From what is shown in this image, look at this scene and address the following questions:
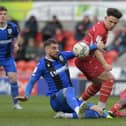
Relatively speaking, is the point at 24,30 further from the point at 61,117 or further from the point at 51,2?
the point at 61,117

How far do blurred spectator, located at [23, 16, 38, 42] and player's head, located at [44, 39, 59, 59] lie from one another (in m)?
14.0

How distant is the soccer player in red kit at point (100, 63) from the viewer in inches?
475

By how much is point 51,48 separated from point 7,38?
282 cm

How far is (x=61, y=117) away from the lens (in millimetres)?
11297

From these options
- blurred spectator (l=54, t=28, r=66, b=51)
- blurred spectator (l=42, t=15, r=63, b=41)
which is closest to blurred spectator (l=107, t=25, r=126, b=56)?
blurred spectator (l=54, t=28, r=66, b=51)

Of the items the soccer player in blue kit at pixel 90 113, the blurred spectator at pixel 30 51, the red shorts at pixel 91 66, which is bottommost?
the blurred spectator at pixel 30 51

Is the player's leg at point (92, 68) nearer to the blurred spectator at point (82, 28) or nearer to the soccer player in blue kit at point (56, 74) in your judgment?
the soccer player in blue kit at point (56, 74)

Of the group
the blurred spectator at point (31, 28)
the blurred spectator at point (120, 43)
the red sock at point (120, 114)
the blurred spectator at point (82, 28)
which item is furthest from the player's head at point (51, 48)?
the blurred spectator at point (31, 28)

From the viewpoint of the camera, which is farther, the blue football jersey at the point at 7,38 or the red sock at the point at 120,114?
the blue football jersey at the point at 7,38

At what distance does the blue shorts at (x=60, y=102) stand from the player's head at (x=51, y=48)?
2.10 ft

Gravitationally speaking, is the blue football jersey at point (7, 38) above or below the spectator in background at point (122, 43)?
above

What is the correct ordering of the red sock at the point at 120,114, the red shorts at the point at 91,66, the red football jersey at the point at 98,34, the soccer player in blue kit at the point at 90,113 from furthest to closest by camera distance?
the red shorts at the point at 91,66, the red football jersey at the point at 98,34, the red sock at the point at 120,114, the soccer player in blue kit at the point at 90,113

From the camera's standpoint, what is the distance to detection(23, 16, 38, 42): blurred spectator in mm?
25578

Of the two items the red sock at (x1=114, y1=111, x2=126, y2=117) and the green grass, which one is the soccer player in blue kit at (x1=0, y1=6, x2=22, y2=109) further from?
the red sock at (x1=114, y1=111, x2=126, y2=117)
